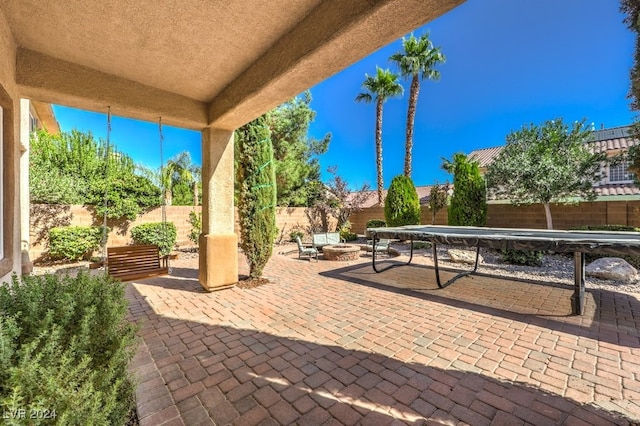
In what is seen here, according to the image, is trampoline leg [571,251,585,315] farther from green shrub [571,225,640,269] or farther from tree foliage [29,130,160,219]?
tree foliage [29,130,160,219]

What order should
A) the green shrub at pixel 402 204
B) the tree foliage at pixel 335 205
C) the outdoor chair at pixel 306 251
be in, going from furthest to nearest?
the tree foliage at pixel 335 205
the green shrub at pixel 402 204
the outdoor chair at pixel 306 251

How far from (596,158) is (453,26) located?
24.5ft

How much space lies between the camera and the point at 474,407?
210 centimetres

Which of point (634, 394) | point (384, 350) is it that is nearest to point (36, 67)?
point (384, 350)

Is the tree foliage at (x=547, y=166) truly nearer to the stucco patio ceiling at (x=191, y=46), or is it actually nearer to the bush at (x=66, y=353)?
the stucco patio ceiling at (x=191, y=46)

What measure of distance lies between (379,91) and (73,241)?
52.1 feet

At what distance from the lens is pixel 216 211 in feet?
16.5

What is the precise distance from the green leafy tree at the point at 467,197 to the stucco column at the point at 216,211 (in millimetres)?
8962

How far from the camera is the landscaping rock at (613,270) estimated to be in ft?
18.7

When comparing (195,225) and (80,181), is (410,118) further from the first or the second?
(80,181)

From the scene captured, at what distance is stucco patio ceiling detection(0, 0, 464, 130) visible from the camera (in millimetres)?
2156

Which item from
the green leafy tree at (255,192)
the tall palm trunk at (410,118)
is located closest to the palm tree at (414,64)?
the tall palm trunk at (410,118)

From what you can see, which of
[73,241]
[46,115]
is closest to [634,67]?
[73,241]

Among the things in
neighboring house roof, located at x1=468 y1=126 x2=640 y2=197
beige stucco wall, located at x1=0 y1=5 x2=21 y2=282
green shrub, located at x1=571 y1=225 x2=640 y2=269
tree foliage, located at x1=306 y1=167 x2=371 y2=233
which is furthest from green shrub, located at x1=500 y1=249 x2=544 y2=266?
beige stucco wall, located at x1=0 y1=5 x2=21 y2=282
